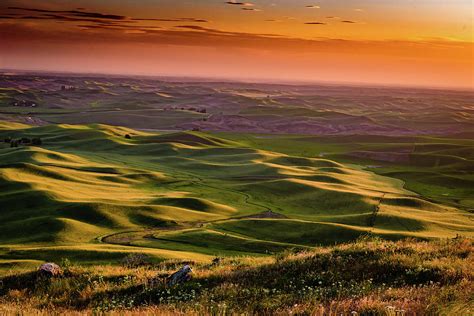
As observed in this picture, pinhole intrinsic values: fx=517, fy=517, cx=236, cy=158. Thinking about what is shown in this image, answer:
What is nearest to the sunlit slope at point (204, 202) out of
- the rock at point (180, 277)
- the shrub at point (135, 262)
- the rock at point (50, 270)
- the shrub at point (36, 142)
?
the shrub at point (135, 262)

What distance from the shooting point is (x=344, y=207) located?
87875mm

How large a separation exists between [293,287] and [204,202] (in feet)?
220

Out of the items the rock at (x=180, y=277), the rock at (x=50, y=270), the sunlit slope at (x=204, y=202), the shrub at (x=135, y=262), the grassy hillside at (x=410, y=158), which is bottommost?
the grassy hillside at (x=410, y=158)

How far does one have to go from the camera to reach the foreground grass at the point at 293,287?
13086 mm

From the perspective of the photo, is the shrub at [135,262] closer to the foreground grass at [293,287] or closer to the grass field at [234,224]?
the grass field at [234,224]

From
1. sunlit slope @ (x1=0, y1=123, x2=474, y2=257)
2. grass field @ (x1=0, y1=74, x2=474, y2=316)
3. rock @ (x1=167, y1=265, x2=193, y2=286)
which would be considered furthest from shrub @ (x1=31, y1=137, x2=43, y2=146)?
rock @ (x1=167, y1=265, x2=193, y2=286)

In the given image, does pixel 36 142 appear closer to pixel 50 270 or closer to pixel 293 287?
pixel 50 270

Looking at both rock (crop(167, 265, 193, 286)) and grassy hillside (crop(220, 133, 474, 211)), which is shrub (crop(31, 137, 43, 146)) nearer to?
grassy hillside (crop(220, 133, 474, 211))

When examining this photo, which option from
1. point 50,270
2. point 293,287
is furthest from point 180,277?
point 50,270

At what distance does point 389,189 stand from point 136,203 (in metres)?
54.4

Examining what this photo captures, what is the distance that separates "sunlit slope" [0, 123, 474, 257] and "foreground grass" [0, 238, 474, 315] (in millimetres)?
33752

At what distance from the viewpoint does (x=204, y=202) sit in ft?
273

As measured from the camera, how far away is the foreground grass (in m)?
13.1

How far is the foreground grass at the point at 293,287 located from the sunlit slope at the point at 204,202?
33.8m
